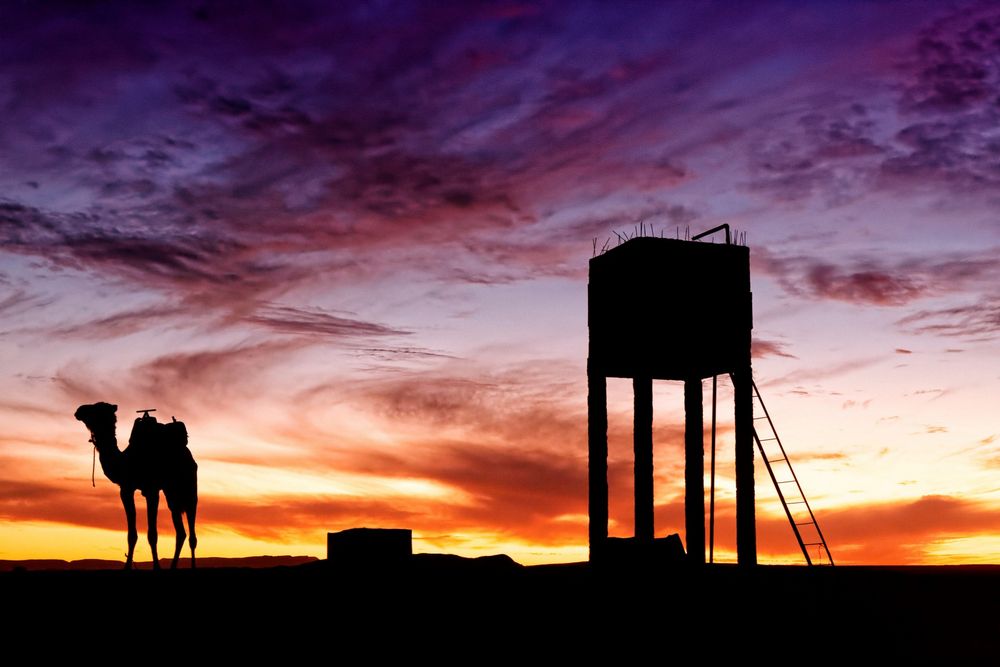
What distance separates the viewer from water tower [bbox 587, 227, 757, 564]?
28.3 m

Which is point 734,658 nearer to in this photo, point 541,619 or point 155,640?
point 541,619

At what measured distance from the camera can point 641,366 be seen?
96.2 ft

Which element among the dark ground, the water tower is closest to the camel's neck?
the dark ground

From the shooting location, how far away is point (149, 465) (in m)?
25.0

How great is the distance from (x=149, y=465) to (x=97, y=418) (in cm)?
170

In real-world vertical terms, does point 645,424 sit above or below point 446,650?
above

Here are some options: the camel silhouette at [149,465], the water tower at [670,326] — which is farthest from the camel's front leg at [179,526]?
the water tower at [670,326]

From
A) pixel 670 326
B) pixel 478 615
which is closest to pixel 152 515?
pixel 478 615

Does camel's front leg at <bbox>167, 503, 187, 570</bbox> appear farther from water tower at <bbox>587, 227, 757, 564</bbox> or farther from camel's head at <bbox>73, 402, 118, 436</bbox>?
water tower at <bbox>587, 227, 757, 564</bbox>

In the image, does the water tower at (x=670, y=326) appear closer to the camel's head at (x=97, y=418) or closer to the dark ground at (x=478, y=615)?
the dark ground at (x=478, y=615)

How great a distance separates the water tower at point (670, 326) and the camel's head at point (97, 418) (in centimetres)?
1168

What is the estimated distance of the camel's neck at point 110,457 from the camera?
24.9 metres

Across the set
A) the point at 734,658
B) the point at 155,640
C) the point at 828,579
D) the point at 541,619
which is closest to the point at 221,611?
the point at 155,640

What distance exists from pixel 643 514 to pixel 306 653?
49.9 ft
